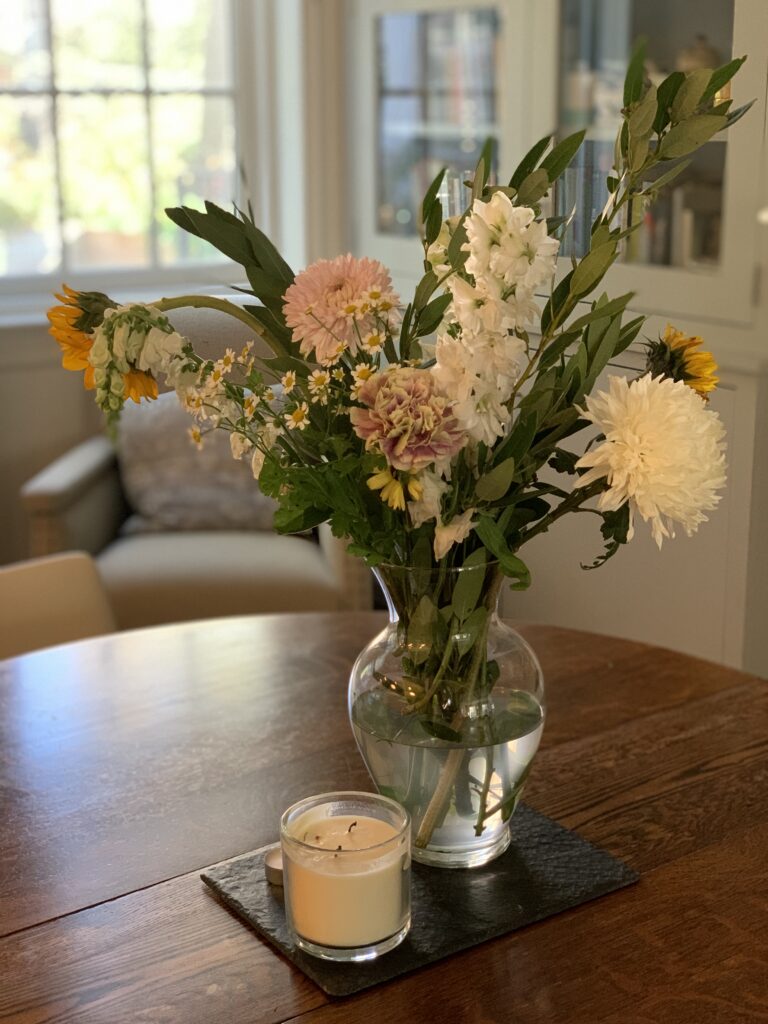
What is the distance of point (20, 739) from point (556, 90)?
219 cm

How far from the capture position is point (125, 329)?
0.95 metres

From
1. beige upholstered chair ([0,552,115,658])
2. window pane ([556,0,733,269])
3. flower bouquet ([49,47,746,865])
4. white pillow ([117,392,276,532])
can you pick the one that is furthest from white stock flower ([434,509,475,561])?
white pillow ([117,392,276,532])

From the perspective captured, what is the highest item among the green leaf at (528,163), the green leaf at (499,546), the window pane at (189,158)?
the window pane at (189,158)

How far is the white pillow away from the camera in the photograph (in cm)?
305

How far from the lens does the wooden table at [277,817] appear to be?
3.04 ft

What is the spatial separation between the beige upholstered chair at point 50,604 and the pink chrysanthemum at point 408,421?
1054mm

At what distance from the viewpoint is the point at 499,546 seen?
940 millimetres

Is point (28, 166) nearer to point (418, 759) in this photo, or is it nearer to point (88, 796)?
point (88, 796)

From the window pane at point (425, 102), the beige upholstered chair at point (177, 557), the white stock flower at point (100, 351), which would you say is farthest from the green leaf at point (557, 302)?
the window pane at point (425, 102)

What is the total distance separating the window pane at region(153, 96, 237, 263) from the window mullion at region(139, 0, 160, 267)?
12mm

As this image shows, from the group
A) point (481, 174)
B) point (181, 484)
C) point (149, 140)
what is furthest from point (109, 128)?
point (481, 174)

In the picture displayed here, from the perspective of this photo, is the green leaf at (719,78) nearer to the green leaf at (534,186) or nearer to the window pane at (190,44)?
the green leaf at (534,186)

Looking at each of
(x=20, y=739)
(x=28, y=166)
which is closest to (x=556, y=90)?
(x=28, y=166)

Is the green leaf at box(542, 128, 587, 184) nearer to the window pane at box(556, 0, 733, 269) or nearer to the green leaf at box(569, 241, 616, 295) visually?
the green leaf at box(569, 241, 616, 295)
